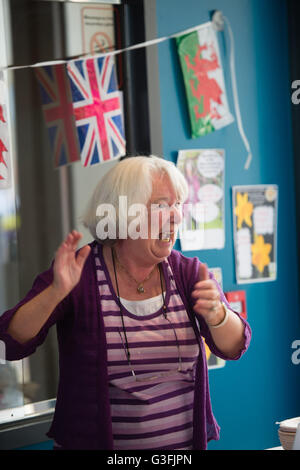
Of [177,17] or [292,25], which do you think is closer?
[177,17]

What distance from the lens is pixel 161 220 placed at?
4.93 feet

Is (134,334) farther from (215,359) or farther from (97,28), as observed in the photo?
(97,28)

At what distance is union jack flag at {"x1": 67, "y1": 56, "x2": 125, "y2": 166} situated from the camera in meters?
2.20

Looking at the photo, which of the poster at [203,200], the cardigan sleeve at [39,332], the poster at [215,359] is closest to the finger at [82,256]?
the cardigan sleeve at [39,332]

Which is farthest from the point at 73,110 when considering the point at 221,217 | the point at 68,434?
the point at 68,434

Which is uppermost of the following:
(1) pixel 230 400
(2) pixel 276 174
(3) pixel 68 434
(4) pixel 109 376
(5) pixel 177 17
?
(5) pixel 177 17

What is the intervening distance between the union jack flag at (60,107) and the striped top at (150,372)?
0.82 meters

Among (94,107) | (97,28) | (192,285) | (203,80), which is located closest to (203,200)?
(203,80)

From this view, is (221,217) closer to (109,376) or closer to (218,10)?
(218,10)

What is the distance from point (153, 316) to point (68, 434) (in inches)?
13.9

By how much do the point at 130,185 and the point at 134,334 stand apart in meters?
0.37

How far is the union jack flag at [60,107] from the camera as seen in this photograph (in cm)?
220

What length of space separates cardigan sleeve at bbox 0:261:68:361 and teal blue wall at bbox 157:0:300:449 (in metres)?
1.02

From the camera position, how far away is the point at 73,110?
7.20ft
